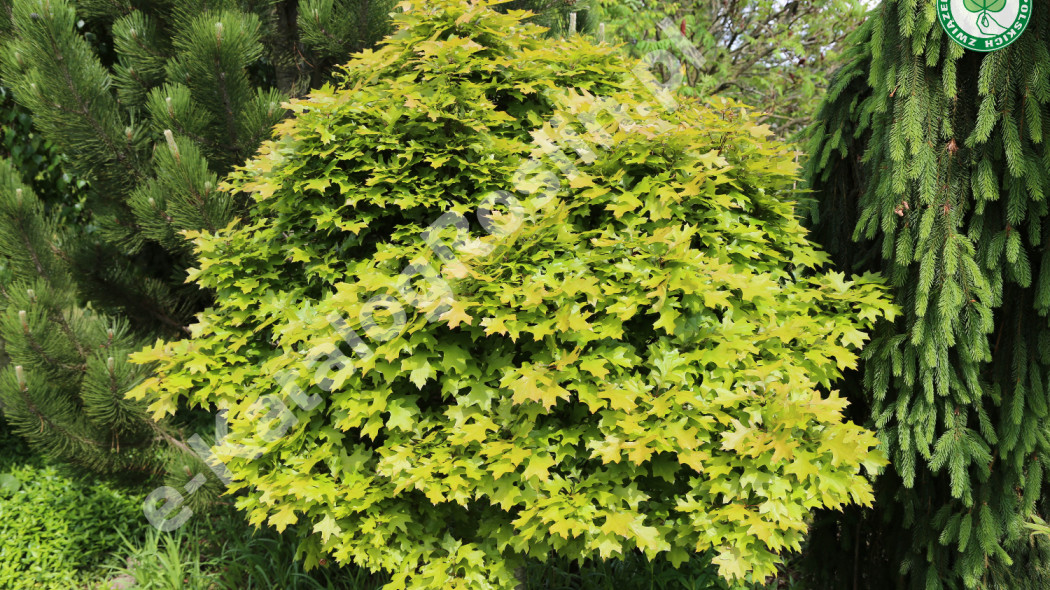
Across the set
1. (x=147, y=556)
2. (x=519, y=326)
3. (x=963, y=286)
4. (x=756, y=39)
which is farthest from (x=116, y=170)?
(x=756, y=39)

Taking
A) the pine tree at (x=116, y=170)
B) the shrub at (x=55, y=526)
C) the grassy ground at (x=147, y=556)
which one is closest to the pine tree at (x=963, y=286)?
the grassy ground at (x=147, y=556)

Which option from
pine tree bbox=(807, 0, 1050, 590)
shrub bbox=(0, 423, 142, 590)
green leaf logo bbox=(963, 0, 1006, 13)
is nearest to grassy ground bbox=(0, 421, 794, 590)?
shrub bbox=(0, 423, 142, 590)

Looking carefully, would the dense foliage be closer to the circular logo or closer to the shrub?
the circular logo

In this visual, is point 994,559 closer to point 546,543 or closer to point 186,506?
point 546,543

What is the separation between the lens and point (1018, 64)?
2623 millimetres

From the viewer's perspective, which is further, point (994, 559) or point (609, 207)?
point (994, 559)

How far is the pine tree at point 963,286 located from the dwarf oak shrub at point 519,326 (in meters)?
0.29

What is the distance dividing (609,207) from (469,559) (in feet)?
4.42

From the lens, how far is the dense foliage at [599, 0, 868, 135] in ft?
26.7

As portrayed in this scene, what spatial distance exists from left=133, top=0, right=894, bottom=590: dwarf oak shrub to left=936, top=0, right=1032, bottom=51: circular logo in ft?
2.54

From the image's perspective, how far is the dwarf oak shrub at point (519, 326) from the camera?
2.29m

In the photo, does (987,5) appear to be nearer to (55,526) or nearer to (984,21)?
(984,21)

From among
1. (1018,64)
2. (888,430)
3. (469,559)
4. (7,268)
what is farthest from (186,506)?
(1018,64)

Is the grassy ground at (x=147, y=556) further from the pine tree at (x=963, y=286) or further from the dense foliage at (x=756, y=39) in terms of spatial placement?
the dense foliage at (x=756, y=39)
